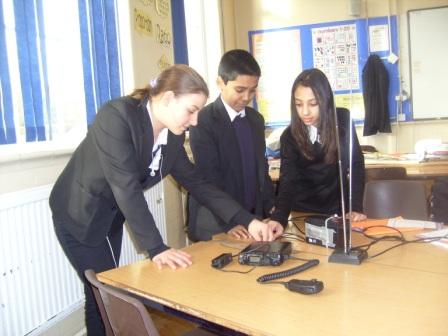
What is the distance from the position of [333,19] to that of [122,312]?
4.09 meters

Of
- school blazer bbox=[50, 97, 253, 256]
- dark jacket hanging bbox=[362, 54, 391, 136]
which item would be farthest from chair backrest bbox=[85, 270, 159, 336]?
dark jacket hanging bbox=[362, 54, 391, 136]

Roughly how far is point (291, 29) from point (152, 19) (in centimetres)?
216

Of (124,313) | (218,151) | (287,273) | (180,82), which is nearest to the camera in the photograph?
(124,313)

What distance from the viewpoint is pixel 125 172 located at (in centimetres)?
135

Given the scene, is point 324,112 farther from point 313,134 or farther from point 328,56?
point 328,56

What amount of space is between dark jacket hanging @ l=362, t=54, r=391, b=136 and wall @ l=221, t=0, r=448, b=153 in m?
0.15

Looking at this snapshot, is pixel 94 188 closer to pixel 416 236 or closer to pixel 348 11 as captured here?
pixel 416 236

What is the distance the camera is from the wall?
4168 mm

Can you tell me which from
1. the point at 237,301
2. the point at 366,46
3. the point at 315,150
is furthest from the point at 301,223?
the point at 366,46

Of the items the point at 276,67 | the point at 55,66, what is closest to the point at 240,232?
the point at 55,66

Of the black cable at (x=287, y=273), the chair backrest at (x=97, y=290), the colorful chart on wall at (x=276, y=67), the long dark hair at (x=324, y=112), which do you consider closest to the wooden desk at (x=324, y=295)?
the black cable at (x=287, y=273)

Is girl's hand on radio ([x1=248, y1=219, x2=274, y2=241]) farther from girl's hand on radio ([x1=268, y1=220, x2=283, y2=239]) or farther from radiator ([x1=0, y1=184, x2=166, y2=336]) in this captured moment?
radiator ([x1=0, y1=184, x2=166, y2=336])

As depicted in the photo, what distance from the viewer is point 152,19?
277 cm

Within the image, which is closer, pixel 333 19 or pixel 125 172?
pixel 125 172
